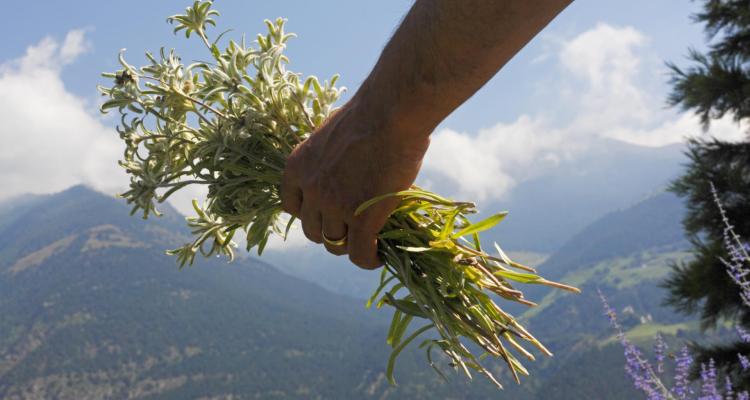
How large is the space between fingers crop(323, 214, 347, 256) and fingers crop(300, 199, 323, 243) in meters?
0.03

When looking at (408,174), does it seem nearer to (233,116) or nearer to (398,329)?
(398,329)

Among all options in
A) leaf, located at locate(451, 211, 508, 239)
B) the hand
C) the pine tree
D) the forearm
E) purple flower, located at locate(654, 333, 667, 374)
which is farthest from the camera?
the pine tree

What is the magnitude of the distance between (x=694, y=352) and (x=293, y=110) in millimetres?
12804

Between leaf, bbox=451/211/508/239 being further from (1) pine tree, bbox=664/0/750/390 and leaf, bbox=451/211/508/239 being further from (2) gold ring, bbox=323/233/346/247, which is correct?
(1) pine tree, bbox=664/0/750/390

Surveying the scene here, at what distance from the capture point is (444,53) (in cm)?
157

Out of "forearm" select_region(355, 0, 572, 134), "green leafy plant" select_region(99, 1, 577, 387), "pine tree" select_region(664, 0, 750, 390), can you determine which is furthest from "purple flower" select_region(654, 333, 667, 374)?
"pine tree" select_region(664, 0, 750, 390)

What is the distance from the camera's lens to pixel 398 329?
2.32 meters

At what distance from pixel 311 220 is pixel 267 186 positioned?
0.58 metres

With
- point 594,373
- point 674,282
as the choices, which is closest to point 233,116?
point 674,282

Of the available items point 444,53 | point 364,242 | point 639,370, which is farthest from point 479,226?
point 639,370

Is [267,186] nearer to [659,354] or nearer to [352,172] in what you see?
[352,172]

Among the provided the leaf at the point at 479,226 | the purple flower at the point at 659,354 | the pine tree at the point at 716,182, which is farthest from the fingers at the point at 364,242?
the pine tree at the point at 716,182

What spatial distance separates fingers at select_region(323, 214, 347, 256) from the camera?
1.93m

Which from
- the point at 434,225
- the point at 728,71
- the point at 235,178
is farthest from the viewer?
the point at 728,71
